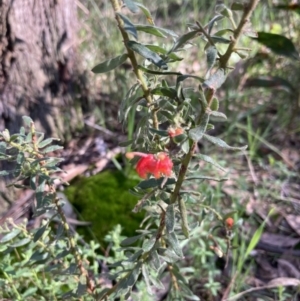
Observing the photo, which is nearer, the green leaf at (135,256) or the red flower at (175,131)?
the red flower at (175,131)

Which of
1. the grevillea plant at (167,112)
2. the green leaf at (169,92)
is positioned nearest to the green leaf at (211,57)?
the grevillea plant at (167,112)

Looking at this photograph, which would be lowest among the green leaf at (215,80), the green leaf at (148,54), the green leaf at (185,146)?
the green leaf at (185,146)

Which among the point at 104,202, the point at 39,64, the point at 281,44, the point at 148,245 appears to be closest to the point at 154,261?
the point at 148,245

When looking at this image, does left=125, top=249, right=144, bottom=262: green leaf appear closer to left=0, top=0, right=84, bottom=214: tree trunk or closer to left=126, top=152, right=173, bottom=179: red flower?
left=126, top=152, right=173, bottom=179: red flower

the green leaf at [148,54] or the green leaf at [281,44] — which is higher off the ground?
the green leaf at [148,54]

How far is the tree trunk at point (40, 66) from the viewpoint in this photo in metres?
1.88

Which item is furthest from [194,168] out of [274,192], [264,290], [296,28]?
[296,28]

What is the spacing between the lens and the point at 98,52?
2730mm

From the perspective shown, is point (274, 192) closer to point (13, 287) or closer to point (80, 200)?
point (80, 200)

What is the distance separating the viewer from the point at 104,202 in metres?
1.98

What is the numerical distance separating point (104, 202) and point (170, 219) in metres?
1.06

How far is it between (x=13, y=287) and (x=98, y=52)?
5.68 feet

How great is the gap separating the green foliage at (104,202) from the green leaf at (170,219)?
90cm

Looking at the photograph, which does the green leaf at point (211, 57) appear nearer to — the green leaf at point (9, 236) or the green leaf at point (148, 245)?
the green leaf at point (148, 245)
